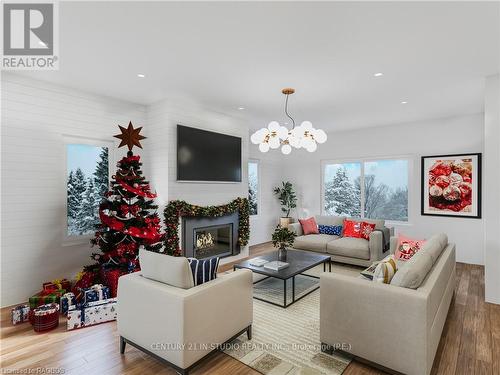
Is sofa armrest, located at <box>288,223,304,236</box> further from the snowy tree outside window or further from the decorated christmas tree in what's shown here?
the snowy tree outside window

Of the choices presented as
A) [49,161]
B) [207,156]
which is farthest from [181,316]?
[207,156]

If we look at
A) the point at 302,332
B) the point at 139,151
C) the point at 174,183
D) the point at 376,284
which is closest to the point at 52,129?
the point at 139,151

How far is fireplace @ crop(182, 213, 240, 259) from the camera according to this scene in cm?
471

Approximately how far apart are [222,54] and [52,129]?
2.67 m

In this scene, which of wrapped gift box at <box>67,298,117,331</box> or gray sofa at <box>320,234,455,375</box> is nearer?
gray sofa at <box>320,234,455,375</box>

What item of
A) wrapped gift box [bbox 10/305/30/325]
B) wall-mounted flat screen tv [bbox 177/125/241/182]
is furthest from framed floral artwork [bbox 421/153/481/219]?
wrapped gift box [bbox 10/305/30/325]

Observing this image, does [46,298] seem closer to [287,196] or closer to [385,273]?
[385,273]

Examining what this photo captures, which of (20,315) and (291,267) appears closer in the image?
(20,315)

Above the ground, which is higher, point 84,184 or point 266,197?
point 84,184

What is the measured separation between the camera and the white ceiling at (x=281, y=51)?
7.40 ft

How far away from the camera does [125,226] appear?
3730mm

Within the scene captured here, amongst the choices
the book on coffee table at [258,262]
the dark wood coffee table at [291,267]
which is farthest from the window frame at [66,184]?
the book on coffee table at [258,262]

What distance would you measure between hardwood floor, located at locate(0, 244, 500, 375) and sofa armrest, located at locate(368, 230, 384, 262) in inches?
60.4

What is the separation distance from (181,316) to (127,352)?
999 mm
